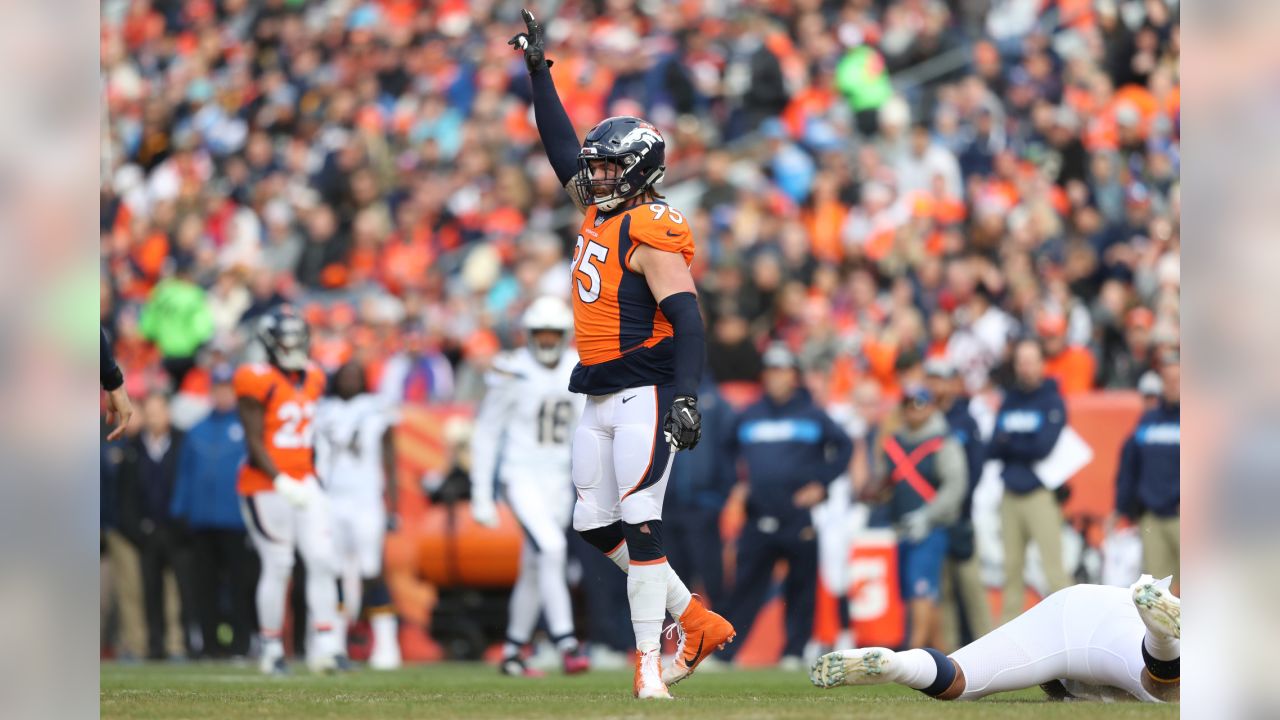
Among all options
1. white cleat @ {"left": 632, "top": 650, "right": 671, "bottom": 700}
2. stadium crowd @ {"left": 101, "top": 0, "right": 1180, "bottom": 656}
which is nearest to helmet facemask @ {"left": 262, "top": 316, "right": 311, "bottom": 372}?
stadium crowd @ {"left": 101, "top": 0, "right": 1180, "bottom": 656}

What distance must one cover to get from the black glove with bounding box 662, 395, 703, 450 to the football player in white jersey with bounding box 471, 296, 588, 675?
4.95 meters

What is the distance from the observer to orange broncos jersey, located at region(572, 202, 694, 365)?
789 cm

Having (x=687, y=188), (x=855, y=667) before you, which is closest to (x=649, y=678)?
(x=855, y=667)

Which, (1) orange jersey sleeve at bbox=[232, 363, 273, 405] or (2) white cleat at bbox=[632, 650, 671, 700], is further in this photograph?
(1) orange jersey sleeve at bbox=[232, 363, 273, 405]

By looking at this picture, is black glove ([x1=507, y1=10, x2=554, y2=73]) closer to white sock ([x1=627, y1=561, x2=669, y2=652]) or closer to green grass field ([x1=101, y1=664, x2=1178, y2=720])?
white sock ([x1=627, y1=561, x2=669, y2=652])

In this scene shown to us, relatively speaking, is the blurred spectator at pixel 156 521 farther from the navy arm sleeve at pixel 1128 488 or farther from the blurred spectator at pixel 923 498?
the navy arm sleeve at pixel 1128 488

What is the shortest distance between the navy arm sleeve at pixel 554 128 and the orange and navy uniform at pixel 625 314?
637 millimetres

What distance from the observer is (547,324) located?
12516mm

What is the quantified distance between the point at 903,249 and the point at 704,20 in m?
4.94

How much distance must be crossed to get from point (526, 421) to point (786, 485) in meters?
2.18

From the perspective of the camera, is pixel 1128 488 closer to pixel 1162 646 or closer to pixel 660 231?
pixel 660 231

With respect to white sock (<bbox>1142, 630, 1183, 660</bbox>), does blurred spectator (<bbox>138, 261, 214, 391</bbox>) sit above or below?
above

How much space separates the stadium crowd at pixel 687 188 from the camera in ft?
50.9
